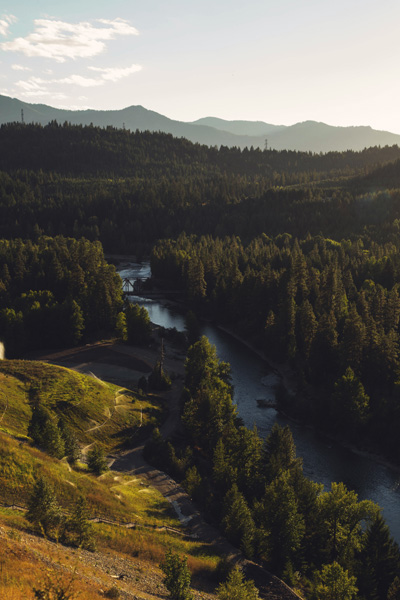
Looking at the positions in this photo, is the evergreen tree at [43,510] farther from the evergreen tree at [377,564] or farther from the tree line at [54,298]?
the tree line at [54,298]

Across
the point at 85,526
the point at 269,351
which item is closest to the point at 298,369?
the point at 269,351

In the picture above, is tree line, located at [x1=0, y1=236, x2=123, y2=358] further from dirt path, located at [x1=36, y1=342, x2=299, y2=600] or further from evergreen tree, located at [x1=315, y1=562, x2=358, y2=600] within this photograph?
evergreen tree, located at [x1=315, y1=562, x2=358, y2=600]

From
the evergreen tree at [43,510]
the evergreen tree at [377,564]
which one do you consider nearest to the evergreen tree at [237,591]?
the evergreen tree at [377,564]

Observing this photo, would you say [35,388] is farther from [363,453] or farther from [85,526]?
[363,453]

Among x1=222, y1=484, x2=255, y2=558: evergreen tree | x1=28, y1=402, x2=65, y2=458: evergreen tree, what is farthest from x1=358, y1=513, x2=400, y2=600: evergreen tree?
x1=28, y1=402, x2=65, y2=458: evergreen tree

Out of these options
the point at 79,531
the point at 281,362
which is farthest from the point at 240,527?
the point at 281,362

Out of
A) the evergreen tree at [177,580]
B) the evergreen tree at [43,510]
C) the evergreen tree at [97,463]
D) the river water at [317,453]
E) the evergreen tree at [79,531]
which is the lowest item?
the river water at [317,453]
